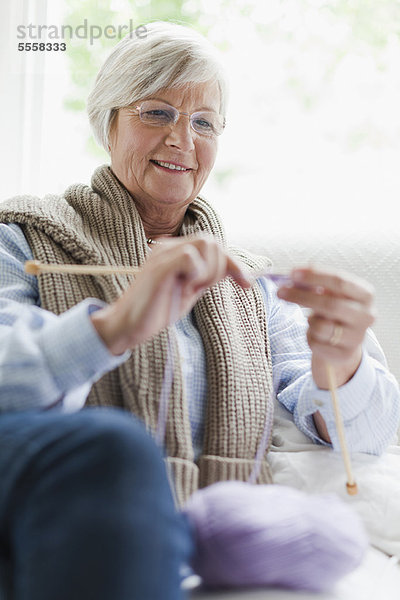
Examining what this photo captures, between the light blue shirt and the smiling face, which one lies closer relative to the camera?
the light blue shirt

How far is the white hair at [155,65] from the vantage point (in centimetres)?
127

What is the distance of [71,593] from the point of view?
58 cm

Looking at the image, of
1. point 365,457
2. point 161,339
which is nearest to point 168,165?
point 161,339

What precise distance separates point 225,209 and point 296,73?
517mm

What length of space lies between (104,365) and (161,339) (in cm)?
32

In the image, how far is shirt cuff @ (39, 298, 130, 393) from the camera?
2.60 feet

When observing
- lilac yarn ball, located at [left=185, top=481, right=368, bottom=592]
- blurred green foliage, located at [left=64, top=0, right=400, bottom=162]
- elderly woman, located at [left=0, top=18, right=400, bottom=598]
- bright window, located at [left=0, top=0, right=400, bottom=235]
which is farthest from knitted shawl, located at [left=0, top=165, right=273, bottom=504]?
blurred green foliage, located at [left=64, top=0, right=400, bottom=162]

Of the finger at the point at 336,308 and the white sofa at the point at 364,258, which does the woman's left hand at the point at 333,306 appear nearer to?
the finger at the point at 336,308

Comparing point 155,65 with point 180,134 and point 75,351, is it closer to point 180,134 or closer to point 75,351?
point 180,134

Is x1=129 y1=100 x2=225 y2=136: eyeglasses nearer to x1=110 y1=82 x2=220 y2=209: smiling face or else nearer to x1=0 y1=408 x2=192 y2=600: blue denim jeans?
x1=110 y1=82 x2=220 y2=209: smiling face

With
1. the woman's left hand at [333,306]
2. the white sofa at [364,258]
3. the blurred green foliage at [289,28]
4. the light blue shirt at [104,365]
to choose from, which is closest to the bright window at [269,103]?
the blurred green foliage at [289,28]

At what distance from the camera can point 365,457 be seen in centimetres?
116

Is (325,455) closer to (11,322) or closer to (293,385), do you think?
(293,385)

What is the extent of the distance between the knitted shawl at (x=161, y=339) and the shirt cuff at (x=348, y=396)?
103 mm
